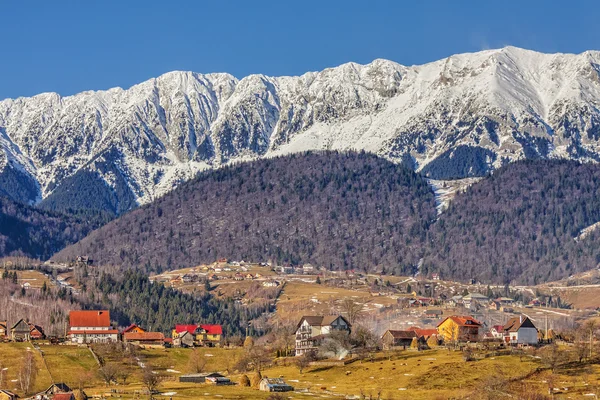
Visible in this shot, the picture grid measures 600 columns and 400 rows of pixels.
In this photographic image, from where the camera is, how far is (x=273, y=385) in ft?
614

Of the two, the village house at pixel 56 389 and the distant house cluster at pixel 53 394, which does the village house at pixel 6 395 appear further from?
the village house at pixel 56 389

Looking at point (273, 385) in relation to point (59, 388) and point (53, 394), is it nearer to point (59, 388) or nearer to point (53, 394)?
point (59, 388)

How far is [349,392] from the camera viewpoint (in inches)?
7185

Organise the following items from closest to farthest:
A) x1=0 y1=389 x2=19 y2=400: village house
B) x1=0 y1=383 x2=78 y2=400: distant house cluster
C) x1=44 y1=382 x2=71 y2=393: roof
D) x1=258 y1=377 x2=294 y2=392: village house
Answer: x1=0 y1=383 x2=78 y2=400: distant house cluster
x1=0 y1=389 x2=19 y2=400: village house
x1=44 y1=382 x2=71 y2=393: roof
x1=258 y1=377 x2=294 y2=392: village house

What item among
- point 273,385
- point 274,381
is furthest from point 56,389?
point 274,381

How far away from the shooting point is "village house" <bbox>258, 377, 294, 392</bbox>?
18562cm

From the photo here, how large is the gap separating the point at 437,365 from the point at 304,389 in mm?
22774

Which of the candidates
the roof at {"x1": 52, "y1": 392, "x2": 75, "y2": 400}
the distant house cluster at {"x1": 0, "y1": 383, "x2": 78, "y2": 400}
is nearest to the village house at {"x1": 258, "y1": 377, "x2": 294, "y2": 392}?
the distant house cluster at {"x1": 0, "y1": 383, "x2": 78, "y2": 400}

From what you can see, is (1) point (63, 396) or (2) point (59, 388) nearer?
(1) point (63, 396)

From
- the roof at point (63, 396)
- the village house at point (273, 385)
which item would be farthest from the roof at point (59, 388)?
the village house at point (273, 385)

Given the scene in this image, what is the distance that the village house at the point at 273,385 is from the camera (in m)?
186

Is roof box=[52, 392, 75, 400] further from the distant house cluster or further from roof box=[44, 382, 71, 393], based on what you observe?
roof box=[44, 382, 71, 393]

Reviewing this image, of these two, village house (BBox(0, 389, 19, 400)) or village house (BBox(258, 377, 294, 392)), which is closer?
village house (BBox(0, 389, 19, 400))

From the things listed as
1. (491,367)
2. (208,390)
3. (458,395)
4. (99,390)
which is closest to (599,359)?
(491,367)
